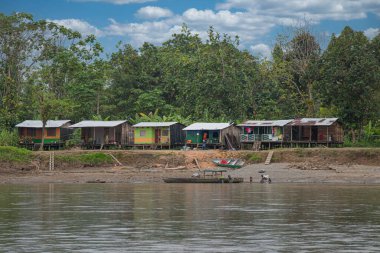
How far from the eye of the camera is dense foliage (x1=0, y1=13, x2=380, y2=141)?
67500mm

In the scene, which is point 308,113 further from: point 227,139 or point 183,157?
point 183,157

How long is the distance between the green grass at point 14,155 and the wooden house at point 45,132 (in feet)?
30.1

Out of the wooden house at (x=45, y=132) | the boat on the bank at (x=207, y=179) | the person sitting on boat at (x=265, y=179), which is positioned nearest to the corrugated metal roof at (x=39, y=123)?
the wooden house at (x=45, y=132)

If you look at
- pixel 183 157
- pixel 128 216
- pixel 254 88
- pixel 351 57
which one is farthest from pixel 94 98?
pixel 128 216

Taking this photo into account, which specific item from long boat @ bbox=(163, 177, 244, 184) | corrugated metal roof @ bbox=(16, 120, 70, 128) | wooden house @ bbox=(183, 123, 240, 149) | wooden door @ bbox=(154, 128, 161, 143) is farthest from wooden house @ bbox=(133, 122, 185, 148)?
long boat @ bbox=(163, 177, 244, 184)

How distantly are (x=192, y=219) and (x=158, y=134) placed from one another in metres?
41.7

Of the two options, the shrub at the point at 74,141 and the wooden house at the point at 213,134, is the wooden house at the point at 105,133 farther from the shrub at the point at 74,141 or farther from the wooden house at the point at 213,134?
the wooden house at the point at 213,134

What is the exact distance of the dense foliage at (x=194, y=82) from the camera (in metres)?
67.5

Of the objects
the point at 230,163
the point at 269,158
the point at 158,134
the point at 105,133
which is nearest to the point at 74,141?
the point at 105,133

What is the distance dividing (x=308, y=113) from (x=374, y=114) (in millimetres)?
11587

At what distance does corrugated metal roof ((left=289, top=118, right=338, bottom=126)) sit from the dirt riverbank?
584 cm

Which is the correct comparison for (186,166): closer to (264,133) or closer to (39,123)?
(264,133)

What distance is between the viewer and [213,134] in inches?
2872

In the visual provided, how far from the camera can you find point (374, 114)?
67375 millimetres
